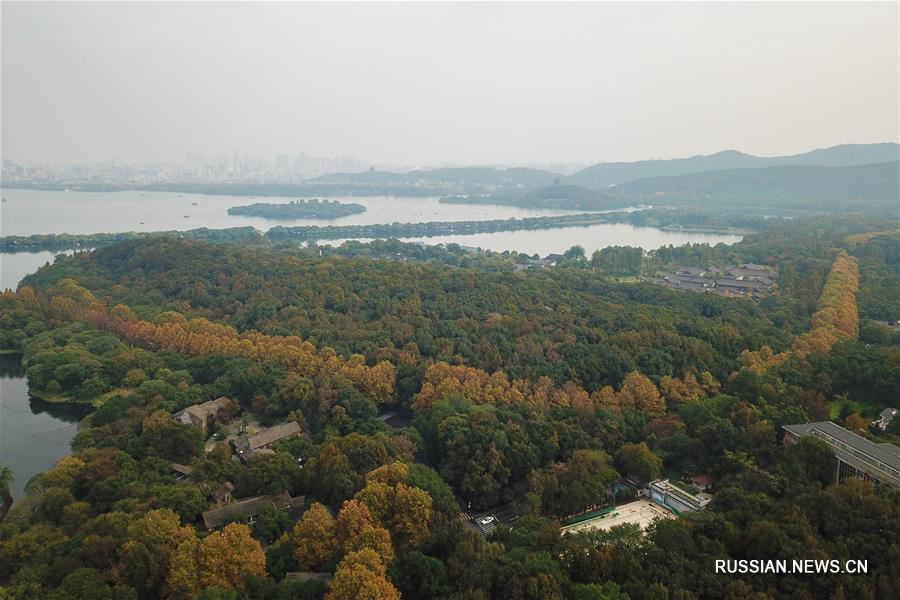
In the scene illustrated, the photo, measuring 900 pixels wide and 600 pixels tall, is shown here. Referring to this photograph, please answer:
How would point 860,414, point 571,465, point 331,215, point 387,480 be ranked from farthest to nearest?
point 331,215, point 860,414, point 571,465, point 387,480

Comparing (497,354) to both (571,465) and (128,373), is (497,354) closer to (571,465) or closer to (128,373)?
(571,465)

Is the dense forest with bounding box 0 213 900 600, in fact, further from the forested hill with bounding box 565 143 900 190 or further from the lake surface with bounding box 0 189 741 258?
the forested hill with bounding box 565 143 900 190

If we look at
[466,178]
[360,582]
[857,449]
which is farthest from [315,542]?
[466,178]

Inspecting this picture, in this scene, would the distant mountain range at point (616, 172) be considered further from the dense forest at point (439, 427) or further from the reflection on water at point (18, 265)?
the dense forest at point (439, 427)

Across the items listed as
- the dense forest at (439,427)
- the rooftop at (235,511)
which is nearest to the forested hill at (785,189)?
the dense forest at (439,427)

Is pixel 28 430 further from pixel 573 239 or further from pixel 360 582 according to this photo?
pixel 573 239

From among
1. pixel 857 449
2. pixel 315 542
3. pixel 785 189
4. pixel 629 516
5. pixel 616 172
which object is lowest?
pixel 629 516

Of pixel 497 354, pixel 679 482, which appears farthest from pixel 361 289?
pixel 679 482
